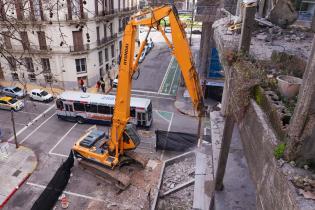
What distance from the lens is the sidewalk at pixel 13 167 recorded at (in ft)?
48.6

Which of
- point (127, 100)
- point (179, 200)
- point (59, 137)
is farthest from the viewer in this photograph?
point (59, 137)

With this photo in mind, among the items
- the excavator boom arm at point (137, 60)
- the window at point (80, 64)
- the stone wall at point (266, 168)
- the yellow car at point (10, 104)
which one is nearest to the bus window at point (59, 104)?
the yellow car at point (10, 104)

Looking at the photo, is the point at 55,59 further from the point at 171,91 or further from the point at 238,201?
the point at 238,201

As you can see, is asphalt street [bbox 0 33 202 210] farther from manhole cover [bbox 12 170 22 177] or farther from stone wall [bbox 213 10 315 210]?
stone wall [bbox 213 10 315 210]

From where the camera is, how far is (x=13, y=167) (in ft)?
54.9

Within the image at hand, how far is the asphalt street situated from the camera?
1453 centimetres

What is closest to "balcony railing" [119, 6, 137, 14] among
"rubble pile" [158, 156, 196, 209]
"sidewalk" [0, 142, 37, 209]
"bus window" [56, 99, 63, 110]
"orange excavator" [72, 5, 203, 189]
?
"bus window" [56, 99, 63, 110]

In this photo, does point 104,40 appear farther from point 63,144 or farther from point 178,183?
point 178,183

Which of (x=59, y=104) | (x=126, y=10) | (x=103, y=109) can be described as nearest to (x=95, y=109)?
(x=103, y=109)

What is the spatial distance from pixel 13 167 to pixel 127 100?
8951mm

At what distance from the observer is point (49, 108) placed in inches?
986

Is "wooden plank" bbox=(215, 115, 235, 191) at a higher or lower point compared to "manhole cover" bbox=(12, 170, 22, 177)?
higher

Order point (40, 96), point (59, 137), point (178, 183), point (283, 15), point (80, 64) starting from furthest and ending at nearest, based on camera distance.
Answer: point (80, 64) < point (40, 96) < point (59, 137) < point (178, 183) < point (283, 15)

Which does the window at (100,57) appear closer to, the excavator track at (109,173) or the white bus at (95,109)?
the white bus at (95,109)
